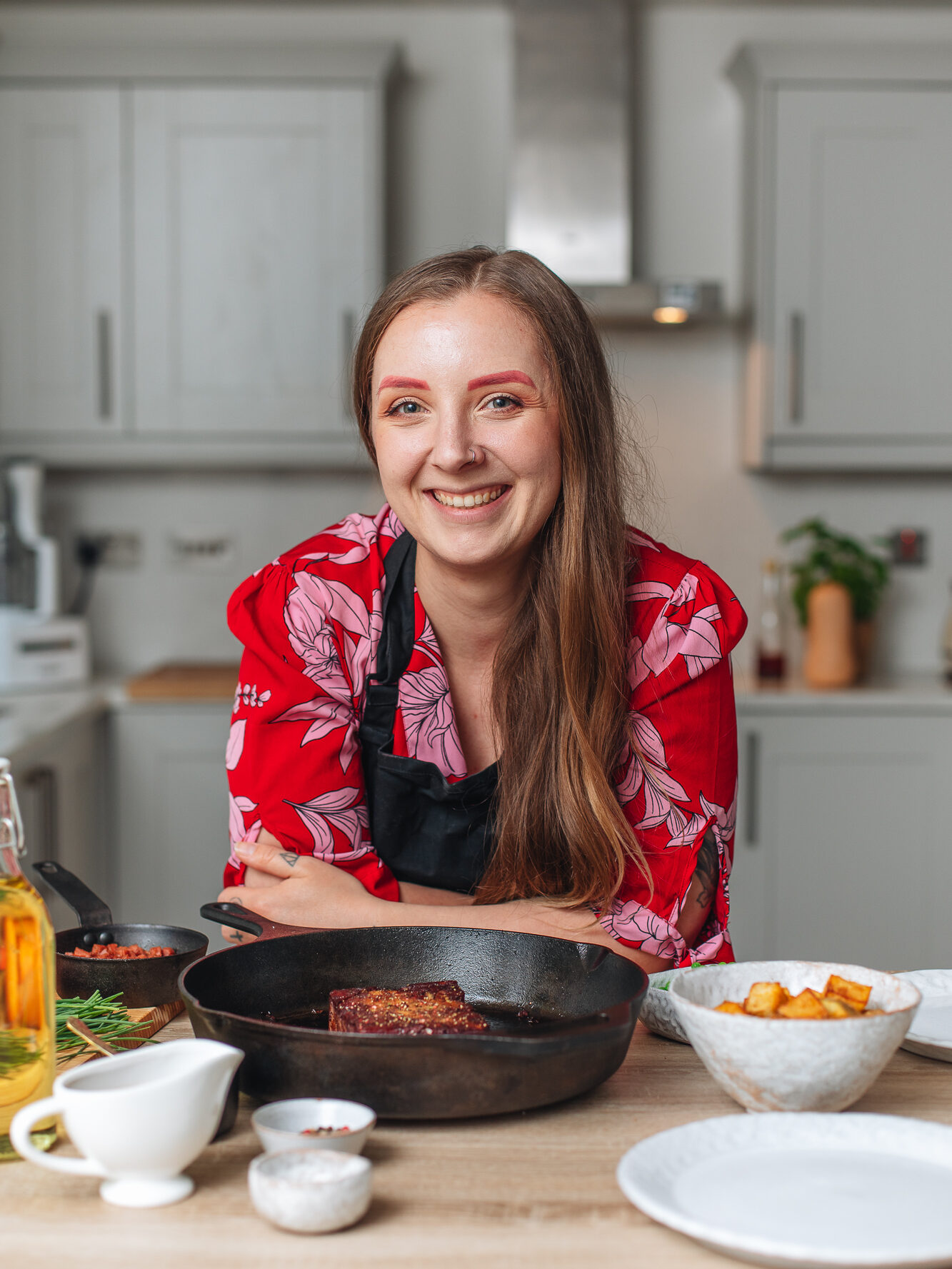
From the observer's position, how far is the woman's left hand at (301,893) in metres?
1.30

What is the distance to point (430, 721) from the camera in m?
1.47

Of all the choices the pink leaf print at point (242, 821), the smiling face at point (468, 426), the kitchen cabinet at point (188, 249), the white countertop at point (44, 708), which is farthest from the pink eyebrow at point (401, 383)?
the kitchen cabinet at point (188, 249)

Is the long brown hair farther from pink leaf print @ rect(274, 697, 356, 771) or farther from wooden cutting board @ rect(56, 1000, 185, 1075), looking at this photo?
wooden cutting board @ rect(56, 1000, 185, 1075)

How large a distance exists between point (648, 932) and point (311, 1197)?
66 centimetres

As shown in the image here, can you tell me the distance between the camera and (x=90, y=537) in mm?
3441

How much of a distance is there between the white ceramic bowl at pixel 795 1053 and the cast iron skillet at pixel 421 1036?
0.19 feet

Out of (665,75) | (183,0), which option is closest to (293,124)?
(183,0)

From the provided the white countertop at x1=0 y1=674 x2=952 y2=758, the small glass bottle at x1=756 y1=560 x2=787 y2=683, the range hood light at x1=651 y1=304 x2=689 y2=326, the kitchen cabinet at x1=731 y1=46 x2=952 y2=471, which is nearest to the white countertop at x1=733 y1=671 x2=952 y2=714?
the white countertop at x1=0 y1=674 x2=952 y2=758

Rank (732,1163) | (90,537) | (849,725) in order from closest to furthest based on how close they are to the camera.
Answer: (732,1163)
(849,725)
(90,537)

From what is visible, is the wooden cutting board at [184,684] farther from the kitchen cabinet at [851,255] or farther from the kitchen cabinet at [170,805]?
the kitchen cabinet at [851,255]

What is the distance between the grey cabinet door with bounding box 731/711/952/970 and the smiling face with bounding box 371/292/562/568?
5.47 ft

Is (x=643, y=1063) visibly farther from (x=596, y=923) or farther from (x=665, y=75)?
A: (x=665, y=75)

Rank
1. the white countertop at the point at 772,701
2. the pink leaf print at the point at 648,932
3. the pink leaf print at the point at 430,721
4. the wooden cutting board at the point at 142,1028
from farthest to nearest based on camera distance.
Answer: the white countertop at the point at 772,701 < the pink leaf print at the point at 430,721 < the pink leaf print at the point at 648,932 < the wooden cutting board at the point at 142,1028

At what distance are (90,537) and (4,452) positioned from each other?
35 cm
